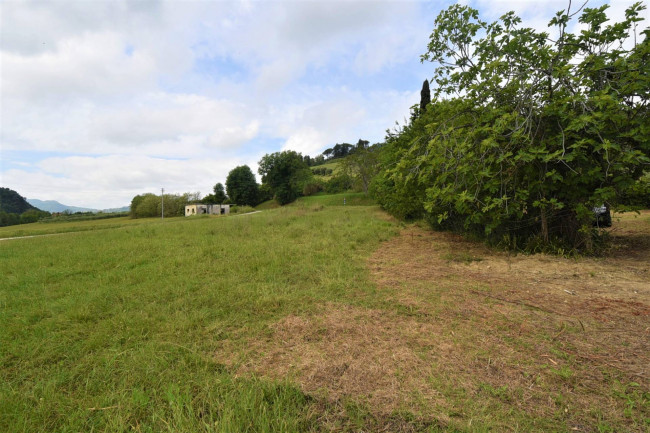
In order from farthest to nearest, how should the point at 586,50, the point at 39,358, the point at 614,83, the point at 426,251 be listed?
the point at 426,251, the point at 586,50, the point at 614,83, the point at 39,358

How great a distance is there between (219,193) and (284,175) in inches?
696

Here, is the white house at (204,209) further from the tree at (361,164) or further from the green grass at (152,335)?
the green grass at (152,335)

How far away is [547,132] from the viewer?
552 centimetres

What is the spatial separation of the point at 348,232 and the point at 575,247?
21.1ft

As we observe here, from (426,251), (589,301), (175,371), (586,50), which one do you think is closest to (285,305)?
(175,371)

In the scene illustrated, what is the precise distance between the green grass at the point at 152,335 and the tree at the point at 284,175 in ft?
164

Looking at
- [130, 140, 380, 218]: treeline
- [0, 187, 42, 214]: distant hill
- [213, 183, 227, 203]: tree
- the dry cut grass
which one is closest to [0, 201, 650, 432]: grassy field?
the dry cut grass

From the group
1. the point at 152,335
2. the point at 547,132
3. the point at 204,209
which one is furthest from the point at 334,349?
the point at 204,209

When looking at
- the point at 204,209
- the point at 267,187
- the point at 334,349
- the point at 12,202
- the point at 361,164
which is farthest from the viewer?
the point at 12,202

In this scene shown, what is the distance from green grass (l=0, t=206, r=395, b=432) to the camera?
6.36 feet

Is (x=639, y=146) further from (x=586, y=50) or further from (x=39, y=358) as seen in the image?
(x=39, y=358)

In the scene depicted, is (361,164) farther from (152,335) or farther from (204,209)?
(152,335)

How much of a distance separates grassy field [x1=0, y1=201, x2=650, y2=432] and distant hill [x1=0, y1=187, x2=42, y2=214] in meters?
106

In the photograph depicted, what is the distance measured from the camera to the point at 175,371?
7.82 feet
